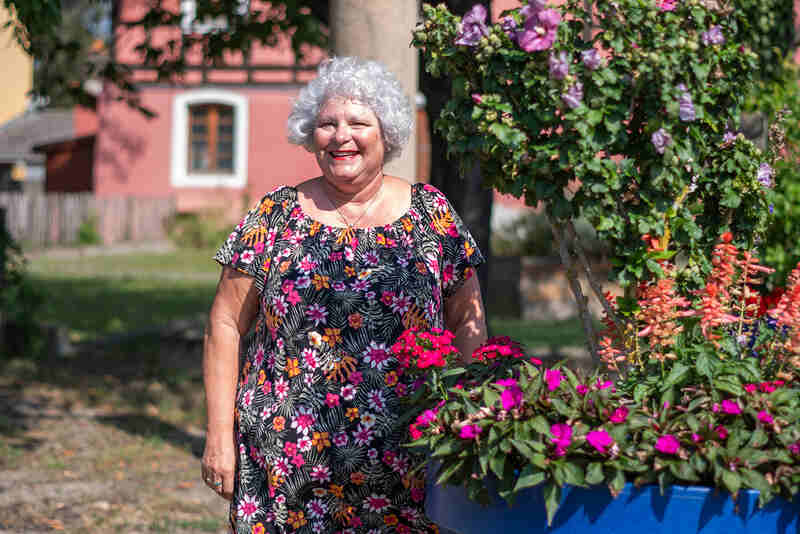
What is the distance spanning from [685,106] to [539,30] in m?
0.35

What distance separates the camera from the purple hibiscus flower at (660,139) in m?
2.24

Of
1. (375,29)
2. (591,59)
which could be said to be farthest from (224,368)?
(375,29)

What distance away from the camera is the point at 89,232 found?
22078mm

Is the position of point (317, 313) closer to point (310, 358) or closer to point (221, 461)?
point (310, 358)

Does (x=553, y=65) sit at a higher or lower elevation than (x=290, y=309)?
higher

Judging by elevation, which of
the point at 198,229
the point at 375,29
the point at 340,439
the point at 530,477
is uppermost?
the point at 375,29

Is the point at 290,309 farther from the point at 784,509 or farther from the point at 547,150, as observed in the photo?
the point at 784,509

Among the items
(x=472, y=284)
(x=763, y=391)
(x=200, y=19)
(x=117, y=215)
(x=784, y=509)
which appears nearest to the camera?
(x=784, y=509)

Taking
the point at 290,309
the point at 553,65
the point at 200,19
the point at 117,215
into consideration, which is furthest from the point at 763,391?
the point at 117,215

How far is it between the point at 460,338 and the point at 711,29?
1053 millimetres

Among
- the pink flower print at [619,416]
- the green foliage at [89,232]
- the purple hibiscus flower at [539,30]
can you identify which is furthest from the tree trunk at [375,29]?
the green foliage at [89,232]

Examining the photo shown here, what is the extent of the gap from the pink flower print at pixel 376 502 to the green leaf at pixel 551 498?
2.58ft

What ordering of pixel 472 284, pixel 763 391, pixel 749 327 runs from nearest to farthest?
1. pixel 763 391
2. pixel 749 327
3. pixel 472 284

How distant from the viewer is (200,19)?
7.85 m
